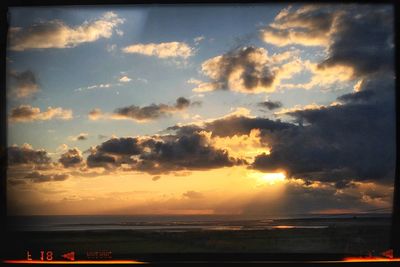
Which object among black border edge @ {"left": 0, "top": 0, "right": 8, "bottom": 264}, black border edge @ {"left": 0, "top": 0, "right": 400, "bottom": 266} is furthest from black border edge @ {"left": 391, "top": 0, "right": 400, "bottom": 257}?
black border edge @ {"left": 0, "top": 0, "right": 8, "bottom": 264}

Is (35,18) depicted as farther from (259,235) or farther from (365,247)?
(365,247)

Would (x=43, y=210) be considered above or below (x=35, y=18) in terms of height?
below

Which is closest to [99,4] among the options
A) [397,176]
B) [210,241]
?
[210,241]

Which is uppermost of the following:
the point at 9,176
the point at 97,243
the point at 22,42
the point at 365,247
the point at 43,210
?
the point at 22,42

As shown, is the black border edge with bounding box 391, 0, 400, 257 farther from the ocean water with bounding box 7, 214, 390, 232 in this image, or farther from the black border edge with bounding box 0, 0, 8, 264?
the black border edge with bounding box 0, 0, 8, 264

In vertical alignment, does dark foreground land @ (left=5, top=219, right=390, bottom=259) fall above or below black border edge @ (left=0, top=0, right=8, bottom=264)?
below

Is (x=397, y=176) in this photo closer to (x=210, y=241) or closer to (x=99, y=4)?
(x=210, y=241)

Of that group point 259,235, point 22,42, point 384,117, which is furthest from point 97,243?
point 384,117

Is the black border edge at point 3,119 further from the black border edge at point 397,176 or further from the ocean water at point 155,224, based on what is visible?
the black border edge at point 397,176

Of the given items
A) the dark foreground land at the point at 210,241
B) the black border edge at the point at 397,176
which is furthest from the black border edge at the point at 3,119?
the black border edge at the point at 397,176
